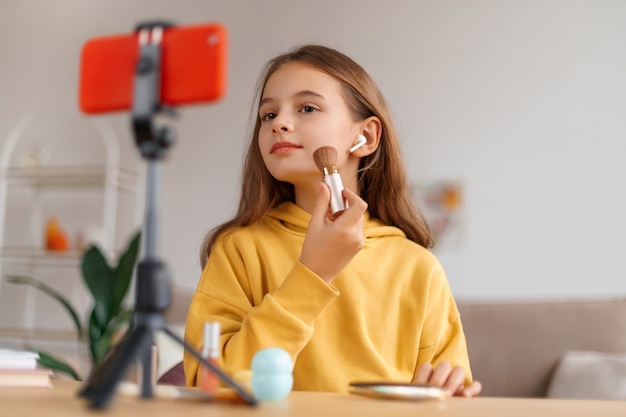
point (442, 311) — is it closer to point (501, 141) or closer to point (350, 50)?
point (501, 141)

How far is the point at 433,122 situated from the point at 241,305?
2.73m

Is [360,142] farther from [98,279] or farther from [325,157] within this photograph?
[98,279]

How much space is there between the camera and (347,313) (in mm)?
1253

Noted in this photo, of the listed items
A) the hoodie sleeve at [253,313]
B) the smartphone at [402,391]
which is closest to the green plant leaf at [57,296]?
the hoodie sleeve at [253,313]

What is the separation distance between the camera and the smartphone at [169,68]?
521 millimetres

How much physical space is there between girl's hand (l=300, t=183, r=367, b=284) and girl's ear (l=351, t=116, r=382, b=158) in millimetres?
443

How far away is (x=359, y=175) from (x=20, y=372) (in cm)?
85

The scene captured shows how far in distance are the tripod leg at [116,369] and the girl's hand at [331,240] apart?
435 mm

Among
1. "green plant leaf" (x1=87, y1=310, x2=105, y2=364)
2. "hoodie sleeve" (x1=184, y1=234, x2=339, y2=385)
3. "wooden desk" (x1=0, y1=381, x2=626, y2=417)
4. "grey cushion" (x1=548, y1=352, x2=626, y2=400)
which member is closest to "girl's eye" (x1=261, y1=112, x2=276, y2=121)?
"hoodie sleeve" (x1=184, y1=234, x2=339, y2=385)

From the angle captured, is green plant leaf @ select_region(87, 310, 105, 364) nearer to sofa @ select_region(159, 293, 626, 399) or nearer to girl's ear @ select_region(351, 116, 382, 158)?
sofa @ select_region(159, 293, 626, 399)

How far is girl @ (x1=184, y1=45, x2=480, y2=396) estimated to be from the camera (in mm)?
1108

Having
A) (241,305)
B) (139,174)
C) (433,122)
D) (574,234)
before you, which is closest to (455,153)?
(433,122)

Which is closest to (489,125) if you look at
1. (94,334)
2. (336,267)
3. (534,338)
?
(534,338)

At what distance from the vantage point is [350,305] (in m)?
1.25
